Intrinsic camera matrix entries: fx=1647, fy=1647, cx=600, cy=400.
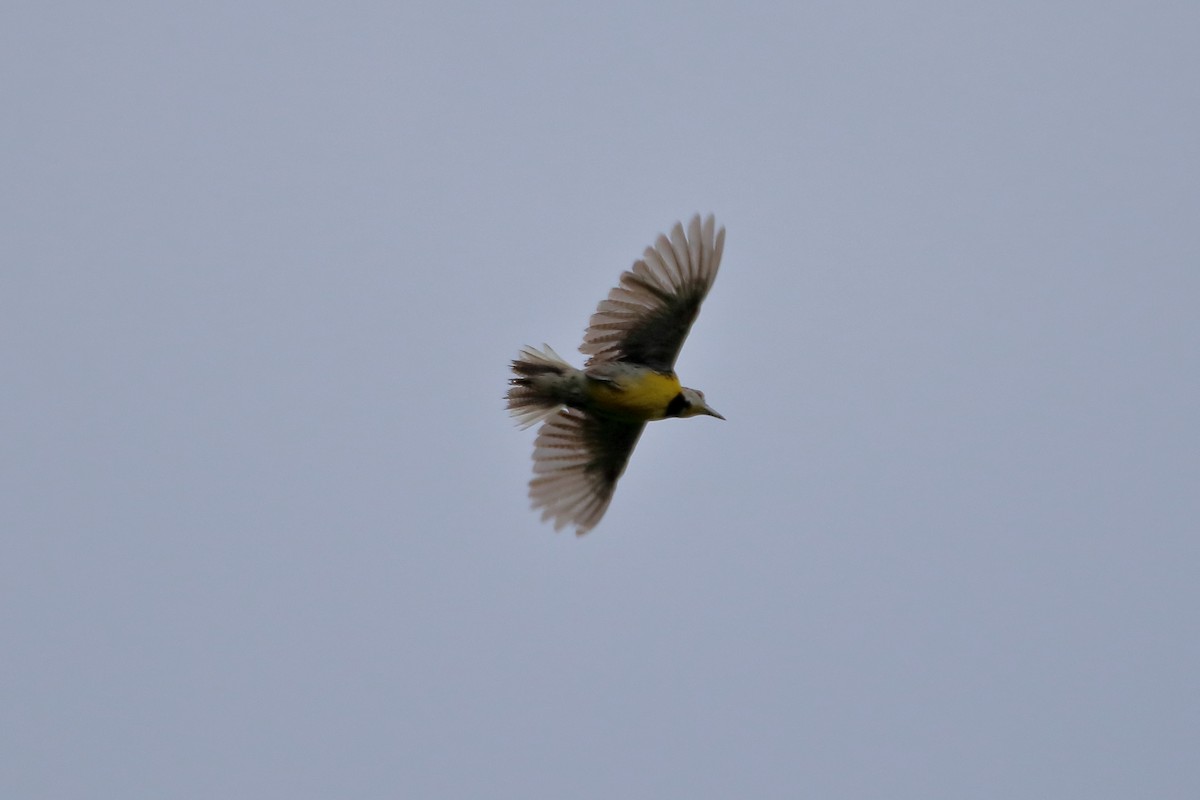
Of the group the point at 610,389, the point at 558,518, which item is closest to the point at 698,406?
the point at 610,389

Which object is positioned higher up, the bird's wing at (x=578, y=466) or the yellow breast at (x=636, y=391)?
the yellow breast at (x=636, y=391)

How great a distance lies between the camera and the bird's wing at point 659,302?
1381 centimetres

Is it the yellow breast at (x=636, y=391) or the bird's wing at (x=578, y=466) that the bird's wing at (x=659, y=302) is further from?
the bird's wing at (x=578, y=466)

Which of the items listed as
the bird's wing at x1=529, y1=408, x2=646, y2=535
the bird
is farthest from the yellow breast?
the bird's wing at x1=529, y1=408, x2=646, y2=535

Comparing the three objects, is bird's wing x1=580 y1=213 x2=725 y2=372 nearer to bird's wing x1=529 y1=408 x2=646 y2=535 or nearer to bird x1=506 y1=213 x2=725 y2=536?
bird x1=506 y1=213 x2=725 y2=536

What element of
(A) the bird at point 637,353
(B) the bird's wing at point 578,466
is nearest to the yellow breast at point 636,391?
(A) the bird at point 637,353

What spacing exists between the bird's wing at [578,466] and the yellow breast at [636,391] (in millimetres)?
836

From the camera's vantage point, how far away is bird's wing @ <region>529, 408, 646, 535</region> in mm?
15000

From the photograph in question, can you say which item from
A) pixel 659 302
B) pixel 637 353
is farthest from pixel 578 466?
pixel 659 302

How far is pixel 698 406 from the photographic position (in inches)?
558

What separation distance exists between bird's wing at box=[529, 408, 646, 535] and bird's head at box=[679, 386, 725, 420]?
803 mm

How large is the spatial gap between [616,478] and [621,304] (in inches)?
85.6

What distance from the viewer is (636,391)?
1393 cm

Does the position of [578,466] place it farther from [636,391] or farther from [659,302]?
[659,302]
